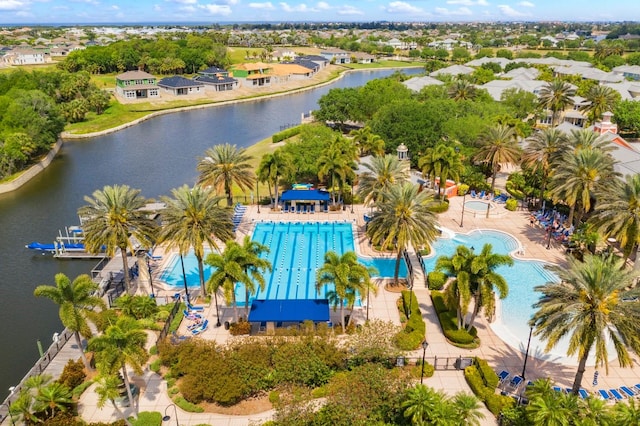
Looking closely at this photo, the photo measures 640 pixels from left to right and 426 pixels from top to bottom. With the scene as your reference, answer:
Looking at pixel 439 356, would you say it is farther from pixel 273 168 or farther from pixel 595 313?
pixel 273 168

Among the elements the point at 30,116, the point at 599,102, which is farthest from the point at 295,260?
the point at 599,102

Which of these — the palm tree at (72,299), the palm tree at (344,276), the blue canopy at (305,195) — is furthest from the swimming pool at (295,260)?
the palm tree at (72,299)

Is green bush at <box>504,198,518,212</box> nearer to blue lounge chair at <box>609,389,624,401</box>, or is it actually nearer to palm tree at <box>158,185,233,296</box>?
blue lounge chair at <box>609,389,624,401</box>

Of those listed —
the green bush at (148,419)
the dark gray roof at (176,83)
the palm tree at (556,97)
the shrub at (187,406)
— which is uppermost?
the palm tree at (556,97)

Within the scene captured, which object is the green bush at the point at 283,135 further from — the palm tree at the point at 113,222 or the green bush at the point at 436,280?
the green bush at the point at 436,280

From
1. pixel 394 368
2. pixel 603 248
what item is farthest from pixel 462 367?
pixel 603 248

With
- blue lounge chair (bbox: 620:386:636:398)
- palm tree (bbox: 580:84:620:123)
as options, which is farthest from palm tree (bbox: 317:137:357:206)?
palm tree (bbox: 580:84:620:123)

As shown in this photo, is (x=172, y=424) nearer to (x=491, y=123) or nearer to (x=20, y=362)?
(x=20, y=362)
